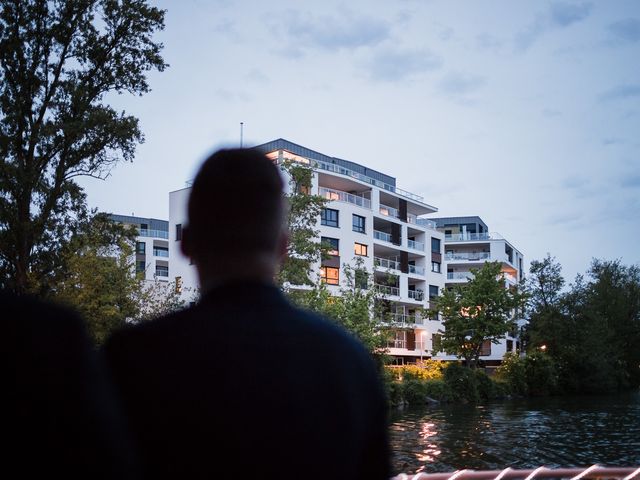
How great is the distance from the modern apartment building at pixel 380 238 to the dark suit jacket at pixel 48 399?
49.1 metres

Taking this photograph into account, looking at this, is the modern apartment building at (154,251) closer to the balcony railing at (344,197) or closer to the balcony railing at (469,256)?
the balcony railing at (344,197)

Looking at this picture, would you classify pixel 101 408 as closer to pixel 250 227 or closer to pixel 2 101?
pixel 250 227

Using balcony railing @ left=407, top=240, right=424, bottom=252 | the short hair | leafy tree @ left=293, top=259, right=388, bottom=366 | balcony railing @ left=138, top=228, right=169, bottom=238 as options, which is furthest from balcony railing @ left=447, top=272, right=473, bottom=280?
the short hair

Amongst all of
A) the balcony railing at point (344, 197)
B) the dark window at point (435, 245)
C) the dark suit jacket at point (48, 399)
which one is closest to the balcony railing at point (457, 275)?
the dark window at point (435, 245)

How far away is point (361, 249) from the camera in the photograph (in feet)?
190

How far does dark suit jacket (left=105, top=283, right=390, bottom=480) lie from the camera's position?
1436mm

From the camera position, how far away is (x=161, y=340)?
150 cm

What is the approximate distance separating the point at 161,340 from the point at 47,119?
22.3 meters

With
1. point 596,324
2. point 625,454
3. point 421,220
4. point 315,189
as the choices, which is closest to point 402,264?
point 421,220

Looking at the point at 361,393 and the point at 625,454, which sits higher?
the point at 361,393

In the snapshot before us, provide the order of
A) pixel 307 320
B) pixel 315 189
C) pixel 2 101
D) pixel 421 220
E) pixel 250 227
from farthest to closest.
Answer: pixel 421 220 → pixel 315 189 → pixel 2 101 → pixel 250 227 → pixel 307 320

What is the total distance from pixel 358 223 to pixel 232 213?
56084mm

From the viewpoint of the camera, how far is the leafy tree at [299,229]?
105 feet

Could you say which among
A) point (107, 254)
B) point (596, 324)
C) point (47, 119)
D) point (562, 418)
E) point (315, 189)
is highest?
point (315, 189)
